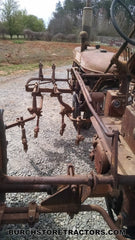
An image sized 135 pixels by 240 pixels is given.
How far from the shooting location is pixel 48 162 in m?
3.60

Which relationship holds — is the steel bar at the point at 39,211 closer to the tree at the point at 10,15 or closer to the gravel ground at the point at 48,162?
the gravel ground at the point at 48,162

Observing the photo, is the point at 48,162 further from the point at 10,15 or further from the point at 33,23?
the point at 33,23

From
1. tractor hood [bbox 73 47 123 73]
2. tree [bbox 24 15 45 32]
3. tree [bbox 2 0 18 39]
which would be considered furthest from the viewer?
tree [bbox 24 15 45 32]

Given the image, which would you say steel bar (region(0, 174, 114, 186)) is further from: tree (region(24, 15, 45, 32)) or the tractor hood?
tree (region(24, 15, 45, 32))

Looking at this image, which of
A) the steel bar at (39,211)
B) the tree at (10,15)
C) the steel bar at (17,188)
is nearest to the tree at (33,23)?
Answer: the tree at (10,15)

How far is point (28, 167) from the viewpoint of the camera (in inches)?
136

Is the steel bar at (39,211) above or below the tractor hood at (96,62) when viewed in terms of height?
below

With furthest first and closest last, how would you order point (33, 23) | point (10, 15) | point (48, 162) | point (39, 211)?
point (33, 23)
point (10, 15)
point (48, 162)
point (39, 211)

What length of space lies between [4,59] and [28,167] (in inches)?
576

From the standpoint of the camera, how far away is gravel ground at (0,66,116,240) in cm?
243

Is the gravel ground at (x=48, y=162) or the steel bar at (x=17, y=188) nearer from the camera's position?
the steel bar at (x=17, y=188)

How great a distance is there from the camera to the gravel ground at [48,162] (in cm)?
243

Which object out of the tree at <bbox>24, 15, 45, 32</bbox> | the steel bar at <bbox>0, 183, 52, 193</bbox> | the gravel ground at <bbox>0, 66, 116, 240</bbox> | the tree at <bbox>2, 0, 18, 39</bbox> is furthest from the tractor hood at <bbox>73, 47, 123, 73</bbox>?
the tree at <bbox>24, 15, 45, 32</bbox>

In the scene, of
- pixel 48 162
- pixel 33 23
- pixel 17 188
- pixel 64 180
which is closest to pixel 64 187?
pixel 64 180
